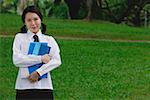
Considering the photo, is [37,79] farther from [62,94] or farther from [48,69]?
[62,94]

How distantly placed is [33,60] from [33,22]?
35 centimetres

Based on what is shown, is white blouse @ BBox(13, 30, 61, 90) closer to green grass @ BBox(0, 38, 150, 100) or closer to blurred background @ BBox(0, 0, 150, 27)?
green grass @ BBox(0, 38, 150, 100)

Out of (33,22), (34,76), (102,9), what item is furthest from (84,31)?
(34,76)

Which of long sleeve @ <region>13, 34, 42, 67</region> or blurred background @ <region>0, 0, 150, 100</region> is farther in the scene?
blurred background @ <region>0, 0, 150, 100</region>

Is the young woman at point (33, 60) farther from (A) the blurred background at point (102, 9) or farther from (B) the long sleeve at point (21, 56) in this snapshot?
(A) the blurred background at point (102, 9)

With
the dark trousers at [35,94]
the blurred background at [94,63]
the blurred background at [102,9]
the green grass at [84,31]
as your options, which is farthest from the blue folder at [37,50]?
the blurred background at [102,9]

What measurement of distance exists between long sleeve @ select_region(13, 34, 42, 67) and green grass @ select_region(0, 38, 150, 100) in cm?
314

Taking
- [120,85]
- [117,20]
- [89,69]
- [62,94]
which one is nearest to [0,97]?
[62,94]

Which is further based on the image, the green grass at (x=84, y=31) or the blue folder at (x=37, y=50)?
the green grass at (x=84, y=31)

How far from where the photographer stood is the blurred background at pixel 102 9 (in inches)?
1293

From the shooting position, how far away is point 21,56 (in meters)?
4.66

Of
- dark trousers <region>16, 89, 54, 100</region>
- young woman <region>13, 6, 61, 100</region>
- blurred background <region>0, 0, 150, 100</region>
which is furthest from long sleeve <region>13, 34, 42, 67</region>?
blurred background <region>0, 0, 150, 100</region>

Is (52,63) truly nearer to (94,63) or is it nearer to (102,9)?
(94,63)

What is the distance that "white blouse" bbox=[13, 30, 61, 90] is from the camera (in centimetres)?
465
